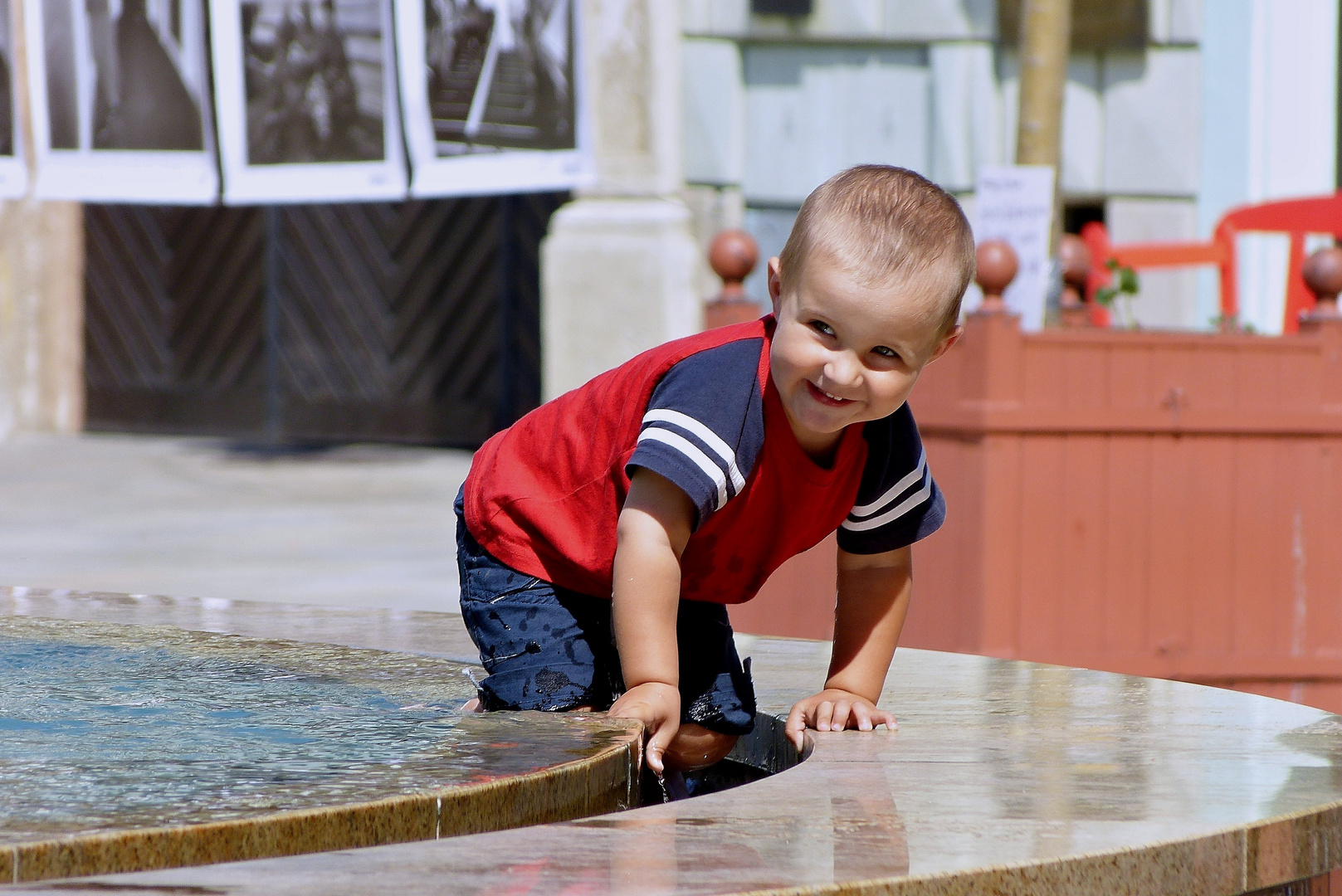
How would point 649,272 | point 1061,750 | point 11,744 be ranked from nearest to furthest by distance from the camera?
point 11,744
point 1061,750
point 649,272

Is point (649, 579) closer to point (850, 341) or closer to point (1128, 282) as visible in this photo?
point (850, 341)

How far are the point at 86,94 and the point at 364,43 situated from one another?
48.5 inches

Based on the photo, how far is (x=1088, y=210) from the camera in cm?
991

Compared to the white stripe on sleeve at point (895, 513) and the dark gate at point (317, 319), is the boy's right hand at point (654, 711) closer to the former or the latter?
the white stripe on sleeve at point (895, 513)

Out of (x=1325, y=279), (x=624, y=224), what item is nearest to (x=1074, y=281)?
(x=1325, y=279)

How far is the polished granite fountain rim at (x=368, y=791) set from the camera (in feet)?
4.89

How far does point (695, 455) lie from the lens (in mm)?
2156

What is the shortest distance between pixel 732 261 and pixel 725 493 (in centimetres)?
284

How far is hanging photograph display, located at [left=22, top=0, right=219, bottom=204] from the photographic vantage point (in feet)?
24.8

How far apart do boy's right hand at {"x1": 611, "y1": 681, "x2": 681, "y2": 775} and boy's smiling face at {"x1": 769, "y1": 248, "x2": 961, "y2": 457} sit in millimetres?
383

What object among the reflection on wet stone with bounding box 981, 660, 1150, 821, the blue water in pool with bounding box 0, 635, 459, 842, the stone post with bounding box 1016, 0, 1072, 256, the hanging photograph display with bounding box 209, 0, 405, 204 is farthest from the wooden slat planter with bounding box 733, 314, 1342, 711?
the hanging photograph display with bounding box 209, 0, 405, 204

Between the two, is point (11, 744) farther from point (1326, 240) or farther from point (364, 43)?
point (1326, 240)

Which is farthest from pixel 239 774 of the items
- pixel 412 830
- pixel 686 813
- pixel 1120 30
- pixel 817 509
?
pixel 1120 30

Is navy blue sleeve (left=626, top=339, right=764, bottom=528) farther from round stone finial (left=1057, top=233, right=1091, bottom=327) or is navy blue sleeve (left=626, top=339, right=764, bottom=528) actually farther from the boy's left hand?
round stone finial (left=1057, top=233, right=1091, bottom=327)
